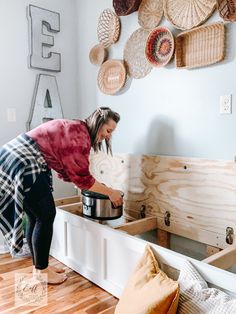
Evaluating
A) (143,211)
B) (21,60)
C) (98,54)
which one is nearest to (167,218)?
(143,211)

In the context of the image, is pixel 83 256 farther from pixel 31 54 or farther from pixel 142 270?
pixel 31 54

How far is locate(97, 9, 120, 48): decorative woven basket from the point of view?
2297mm

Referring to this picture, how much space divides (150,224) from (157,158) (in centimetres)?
45

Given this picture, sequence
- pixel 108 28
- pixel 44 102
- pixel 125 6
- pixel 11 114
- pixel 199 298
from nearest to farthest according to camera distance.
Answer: pixel 199 298 < pixel 125 6 < pixel 108 28 < pixel 11 114 < pixel 44 102

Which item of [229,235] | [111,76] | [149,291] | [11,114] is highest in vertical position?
[111,76]

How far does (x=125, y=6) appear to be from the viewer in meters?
2.14

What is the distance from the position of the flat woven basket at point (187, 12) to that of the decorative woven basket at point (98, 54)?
72 cm

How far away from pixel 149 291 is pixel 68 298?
685 mm

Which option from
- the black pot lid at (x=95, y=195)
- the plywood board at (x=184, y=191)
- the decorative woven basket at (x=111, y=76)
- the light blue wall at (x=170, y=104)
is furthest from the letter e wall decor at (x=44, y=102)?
the black pot lid at (x=95, y=195)

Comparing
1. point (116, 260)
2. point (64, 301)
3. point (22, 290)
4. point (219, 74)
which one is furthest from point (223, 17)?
point (22, 290)

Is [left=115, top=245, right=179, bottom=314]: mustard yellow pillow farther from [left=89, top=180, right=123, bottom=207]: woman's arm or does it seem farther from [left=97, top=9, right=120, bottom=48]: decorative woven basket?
[left=97, top=9, right=120, bottom=48]: decorative woven basket

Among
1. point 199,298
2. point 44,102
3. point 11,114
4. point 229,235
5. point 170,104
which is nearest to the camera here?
point 199,298

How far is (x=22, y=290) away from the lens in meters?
1.88

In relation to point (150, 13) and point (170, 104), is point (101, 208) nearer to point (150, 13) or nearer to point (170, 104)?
point (170, 104)
